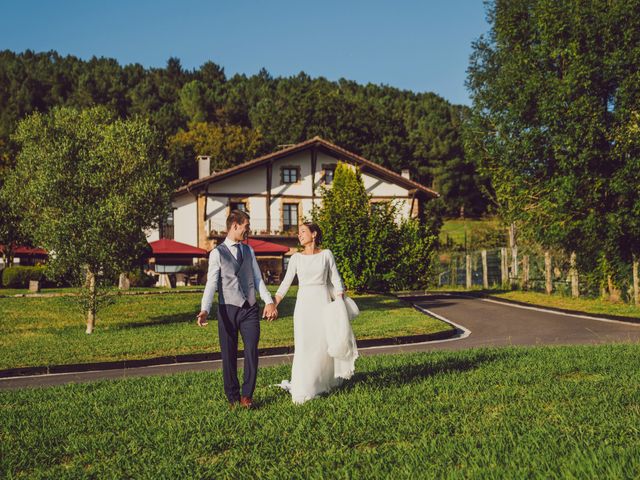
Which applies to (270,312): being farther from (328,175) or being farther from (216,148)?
(216,148)

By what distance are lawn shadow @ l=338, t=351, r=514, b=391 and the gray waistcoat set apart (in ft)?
5.06

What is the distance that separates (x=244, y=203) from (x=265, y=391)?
40403 millimetres

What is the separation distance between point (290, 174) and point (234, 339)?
137ft

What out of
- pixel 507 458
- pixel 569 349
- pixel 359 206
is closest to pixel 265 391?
pixel 507 458

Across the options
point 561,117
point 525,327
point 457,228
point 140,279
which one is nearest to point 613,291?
point 561,117

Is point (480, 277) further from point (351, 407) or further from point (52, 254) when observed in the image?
point (351, 407)

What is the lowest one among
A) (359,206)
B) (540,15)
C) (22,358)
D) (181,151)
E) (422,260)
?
(22,358)

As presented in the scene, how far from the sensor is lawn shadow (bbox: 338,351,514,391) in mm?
7913

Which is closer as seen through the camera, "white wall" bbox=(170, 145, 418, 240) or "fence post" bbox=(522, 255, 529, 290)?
"fence post" bbox=(522, 255, 529, 290)

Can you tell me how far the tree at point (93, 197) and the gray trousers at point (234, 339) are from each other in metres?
11.1

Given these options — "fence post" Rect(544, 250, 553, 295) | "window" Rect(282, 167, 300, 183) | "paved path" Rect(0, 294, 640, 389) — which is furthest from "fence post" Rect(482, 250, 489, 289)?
"window" Rect(282, 167, 300, 183)

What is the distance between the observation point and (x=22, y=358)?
12547mm

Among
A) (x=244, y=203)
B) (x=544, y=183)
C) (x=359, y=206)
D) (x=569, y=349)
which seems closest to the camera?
(x=569, y=349)

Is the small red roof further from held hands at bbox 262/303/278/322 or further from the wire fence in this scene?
held hands at bbox 262/303/278/322
